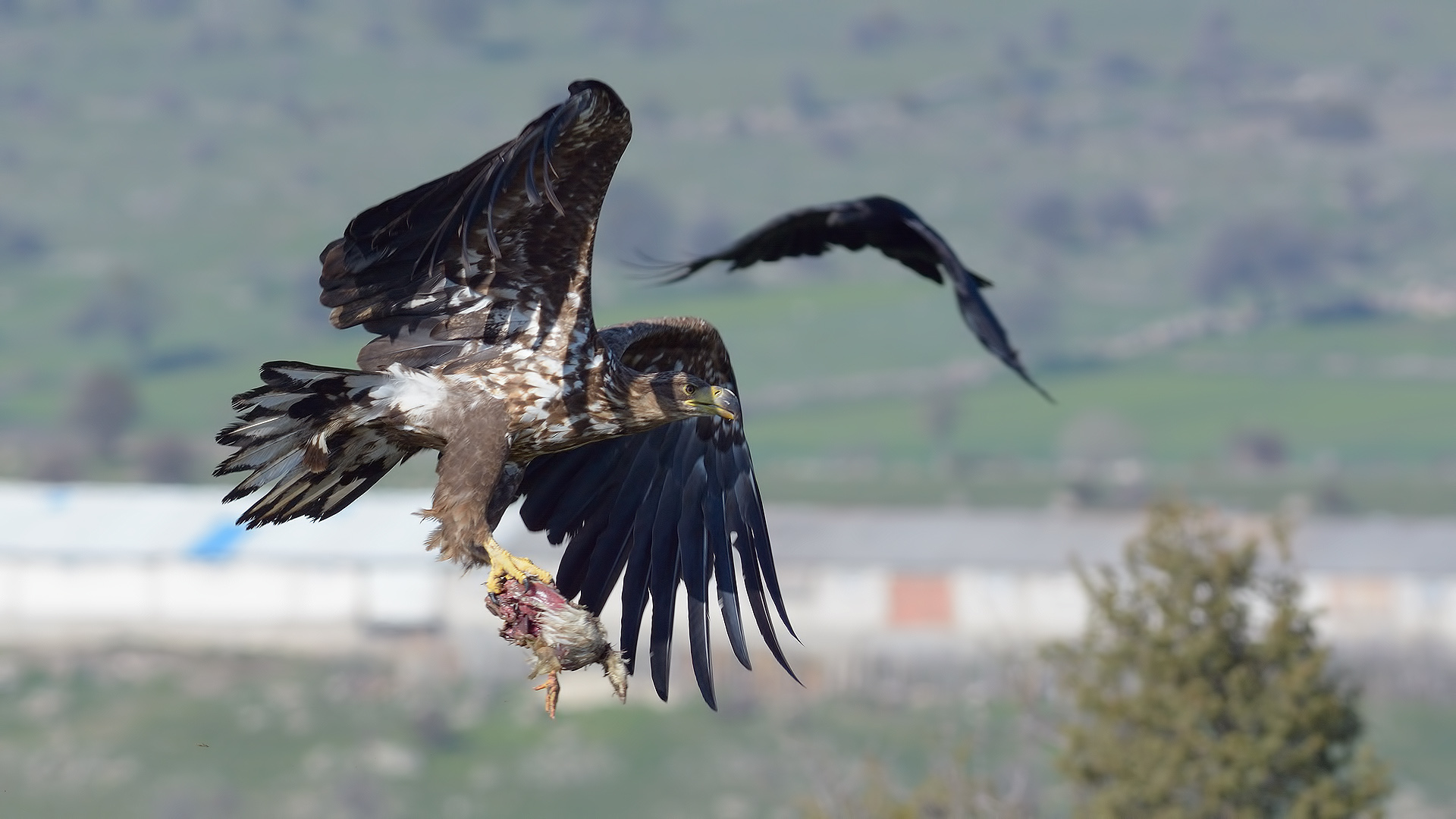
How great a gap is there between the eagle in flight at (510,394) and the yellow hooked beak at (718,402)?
0.01 metres

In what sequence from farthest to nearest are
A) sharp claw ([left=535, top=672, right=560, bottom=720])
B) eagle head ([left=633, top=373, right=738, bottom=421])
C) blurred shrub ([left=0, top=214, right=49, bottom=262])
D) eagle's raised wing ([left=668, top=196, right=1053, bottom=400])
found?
blurred shrub ([left=0, top=214, right=49, bottom=262]) → eagle's raised wing ([left=668, top=196, right=1053, bottom=400]) → eagle head ([left=633, top=373, right=738, bottom=421]) → sharp claw ([left=535, top=672, right=560, bottom=720])

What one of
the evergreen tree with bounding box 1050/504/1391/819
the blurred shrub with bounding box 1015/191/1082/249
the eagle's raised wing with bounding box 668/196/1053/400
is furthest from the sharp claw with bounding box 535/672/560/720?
the blurred shrub with bounding box 1015/191/1082/249

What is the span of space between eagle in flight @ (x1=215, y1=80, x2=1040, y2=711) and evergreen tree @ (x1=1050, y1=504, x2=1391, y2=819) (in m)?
12.1

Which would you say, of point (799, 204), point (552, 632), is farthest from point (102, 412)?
point (552, 632)

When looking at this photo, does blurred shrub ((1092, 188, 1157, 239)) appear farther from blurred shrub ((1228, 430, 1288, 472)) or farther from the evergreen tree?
the evergreen tree

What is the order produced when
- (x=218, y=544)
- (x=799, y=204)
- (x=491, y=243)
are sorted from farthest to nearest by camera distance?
(x=799, y=204), (x=218, y=544), (x=491, y=243)

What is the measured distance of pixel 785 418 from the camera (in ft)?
373

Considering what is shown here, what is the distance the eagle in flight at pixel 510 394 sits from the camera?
1169 cm

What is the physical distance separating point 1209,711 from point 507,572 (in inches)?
594

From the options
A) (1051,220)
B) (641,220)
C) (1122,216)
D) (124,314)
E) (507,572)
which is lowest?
(507,572)

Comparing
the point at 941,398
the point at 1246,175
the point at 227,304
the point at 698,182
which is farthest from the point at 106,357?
the point at 1246,175

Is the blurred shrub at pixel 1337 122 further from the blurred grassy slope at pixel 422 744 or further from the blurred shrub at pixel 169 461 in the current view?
the blurred grassy slope at pixel 422 744

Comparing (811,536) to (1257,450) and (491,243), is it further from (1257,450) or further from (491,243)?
(491,243)

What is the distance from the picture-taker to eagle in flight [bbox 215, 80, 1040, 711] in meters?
11.7
